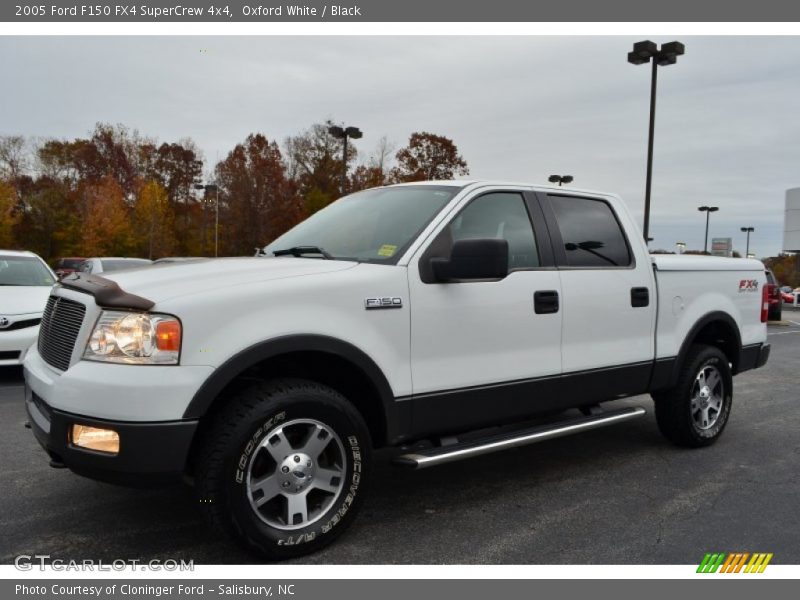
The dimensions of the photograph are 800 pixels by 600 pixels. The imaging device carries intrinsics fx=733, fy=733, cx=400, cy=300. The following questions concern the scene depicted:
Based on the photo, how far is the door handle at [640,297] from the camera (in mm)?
5113

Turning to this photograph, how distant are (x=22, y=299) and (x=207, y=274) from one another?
19.7ft

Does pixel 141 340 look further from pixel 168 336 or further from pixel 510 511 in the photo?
pixel 510 511

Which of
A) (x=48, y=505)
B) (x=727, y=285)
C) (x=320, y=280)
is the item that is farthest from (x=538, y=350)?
(x=48, y=505)

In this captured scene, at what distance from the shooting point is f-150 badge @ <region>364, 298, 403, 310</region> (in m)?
3.71

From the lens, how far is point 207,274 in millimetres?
3555

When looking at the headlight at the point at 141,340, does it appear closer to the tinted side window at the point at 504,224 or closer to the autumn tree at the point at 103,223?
the tinted side window at the point at 504,224

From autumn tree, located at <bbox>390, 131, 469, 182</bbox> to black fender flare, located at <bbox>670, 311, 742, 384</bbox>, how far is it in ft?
149

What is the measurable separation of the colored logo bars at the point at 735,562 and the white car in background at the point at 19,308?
6536mm

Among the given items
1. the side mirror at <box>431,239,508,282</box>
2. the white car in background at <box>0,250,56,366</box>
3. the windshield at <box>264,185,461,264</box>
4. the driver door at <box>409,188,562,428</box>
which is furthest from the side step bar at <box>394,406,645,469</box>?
the white car in background at <box>0,250,56,366</box>

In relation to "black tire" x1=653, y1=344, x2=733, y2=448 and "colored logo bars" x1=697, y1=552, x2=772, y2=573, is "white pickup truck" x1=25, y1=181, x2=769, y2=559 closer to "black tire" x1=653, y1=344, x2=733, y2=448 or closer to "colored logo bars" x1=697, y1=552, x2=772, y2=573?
"black tire" x1=653, y1=344, x2=733, y2=448

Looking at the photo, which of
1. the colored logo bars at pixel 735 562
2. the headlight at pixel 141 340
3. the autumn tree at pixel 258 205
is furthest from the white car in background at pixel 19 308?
the autumn tree at pixel 258 205

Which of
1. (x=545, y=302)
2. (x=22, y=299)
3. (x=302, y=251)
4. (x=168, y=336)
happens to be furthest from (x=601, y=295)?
(x=22, y=299)

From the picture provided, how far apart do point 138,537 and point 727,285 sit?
4824mm

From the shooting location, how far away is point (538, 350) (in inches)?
176
